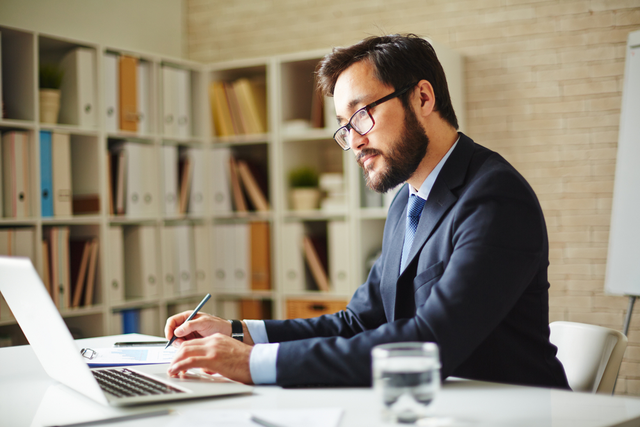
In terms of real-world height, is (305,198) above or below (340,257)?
above

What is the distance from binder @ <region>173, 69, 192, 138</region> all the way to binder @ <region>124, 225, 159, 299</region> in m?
0.59

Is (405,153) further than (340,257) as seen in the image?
No

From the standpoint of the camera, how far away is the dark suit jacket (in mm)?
1066

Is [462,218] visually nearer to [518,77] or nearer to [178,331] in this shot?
[178,331]

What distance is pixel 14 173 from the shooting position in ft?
8.77

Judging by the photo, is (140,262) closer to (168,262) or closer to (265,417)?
(168,262)

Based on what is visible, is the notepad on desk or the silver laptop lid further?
the notepad on desk

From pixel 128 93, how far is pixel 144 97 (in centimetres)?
12

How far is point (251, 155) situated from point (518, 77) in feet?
5.14

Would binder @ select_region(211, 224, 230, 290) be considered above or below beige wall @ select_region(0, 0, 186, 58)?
below

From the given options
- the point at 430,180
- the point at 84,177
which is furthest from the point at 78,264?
the point at 430,180

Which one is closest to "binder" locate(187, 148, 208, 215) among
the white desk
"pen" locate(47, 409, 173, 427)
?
the white desk

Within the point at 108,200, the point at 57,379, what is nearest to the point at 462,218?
the point at 57,379

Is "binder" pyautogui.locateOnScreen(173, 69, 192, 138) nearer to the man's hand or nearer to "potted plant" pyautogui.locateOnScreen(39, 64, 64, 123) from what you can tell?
"potted plant" pyautogui.locateOnScreen(39, 64, 64, 123)
